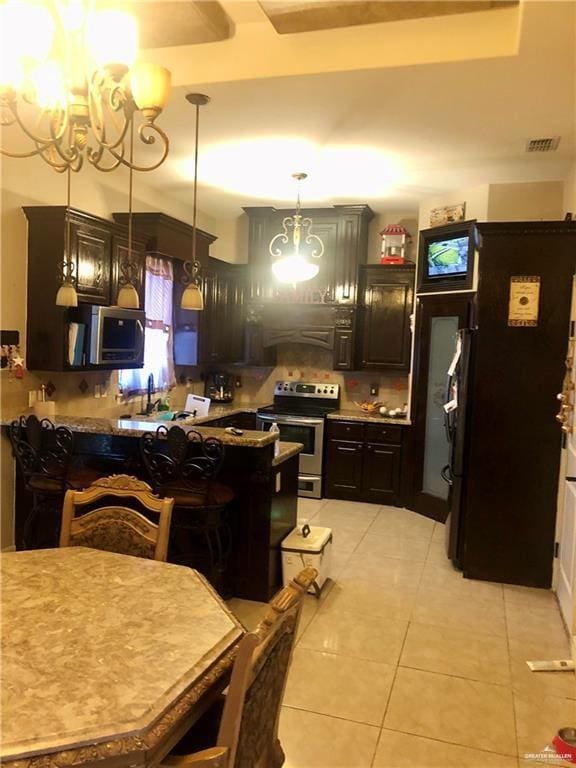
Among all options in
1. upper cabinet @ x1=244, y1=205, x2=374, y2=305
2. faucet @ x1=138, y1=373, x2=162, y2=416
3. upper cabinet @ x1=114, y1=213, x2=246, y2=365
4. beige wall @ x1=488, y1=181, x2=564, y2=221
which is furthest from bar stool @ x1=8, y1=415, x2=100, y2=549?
beige wall @ x1=488, y1=181, x2=564, y2=221

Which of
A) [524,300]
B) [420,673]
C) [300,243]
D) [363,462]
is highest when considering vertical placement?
[300,243]

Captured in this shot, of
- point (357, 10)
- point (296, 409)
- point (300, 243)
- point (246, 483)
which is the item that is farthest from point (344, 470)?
point (357, 10)

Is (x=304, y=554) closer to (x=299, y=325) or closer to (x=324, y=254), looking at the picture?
(x=299, y=325)

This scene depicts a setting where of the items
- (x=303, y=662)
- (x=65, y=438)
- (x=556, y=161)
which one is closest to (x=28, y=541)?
(x=65, y=438)

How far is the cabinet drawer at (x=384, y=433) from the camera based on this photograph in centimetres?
566

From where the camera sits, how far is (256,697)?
1312 mm

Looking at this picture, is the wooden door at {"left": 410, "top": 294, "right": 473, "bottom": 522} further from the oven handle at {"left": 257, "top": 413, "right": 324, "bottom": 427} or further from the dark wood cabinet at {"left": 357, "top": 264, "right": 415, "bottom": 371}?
the oven handle at {"left": 257, "top": 413, "right": 324, "bottom": 427}

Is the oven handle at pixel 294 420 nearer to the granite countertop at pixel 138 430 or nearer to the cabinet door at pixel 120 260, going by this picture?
the cabinet door at pixel 120 260

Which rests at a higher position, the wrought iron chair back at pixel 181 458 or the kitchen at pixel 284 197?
the kitchen at pixel 284 197

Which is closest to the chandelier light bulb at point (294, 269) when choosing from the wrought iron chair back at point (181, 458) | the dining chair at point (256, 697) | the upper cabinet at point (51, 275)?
the upper cabinet at point (51, 275)

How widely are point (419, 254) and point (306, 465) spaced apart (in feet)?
7.86

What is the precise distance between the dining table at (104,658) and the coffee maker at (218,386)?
15.4 feet

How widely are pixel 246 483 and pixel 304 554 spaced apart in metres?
0.59

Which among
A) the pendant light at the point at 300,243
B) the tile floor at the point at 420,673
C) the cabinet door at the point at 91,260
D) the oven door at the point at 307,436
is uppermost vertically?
the pendant light at the point at 300,243
